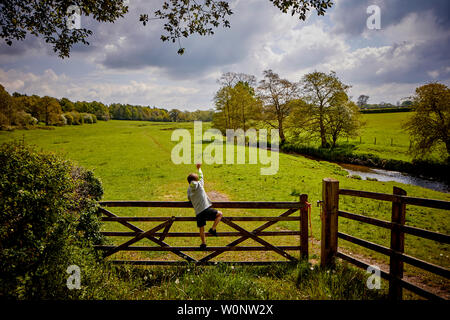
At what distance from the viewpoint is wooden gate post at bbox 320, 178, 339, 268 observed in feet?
16.0

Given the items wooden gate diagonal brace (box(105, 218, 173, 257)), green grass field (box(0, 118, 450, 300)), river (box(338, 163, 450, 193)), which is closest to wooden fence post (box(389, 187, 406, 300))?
green grass field (box(0, 118, 450, 300))

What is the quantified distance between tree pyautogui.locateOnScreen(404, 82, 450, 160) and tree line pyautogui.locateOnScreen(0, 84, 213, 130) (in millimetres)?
70921

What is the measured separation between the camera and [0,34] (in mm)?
5582

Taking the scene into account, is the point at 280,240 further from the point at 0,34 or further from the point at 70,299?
the point at 0,34

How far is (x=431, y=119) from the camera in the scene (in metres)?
22.5

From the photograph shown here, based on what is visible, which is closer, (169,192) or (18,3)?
(18,3)

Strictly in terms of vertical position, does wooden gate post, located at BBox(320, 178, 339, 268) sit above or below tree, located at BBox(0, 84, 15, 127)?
below

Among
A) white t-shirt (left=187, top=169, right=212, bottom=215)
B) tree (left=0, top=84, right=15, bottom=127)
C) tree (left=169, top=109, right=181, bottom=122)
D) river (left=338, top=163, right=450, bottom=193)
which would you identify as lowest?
river (left=338, top=163, right=450, bottom=193)

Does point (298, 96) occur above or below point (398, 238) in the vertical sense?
above

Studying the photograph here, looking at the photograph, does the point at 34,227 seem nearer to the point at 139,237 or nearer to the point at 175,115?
the point at 139,237

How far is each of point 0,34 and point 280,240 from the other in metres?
11.1

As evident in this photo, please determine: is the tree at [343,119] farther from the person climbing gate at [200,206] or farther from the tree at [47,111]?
the tree at [47,111]

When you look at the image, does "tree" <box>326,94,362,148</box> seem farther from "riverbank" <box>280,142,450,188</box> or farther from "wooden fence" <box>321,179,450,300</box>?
"wooden fence" <box>321,179,450,300</box>
